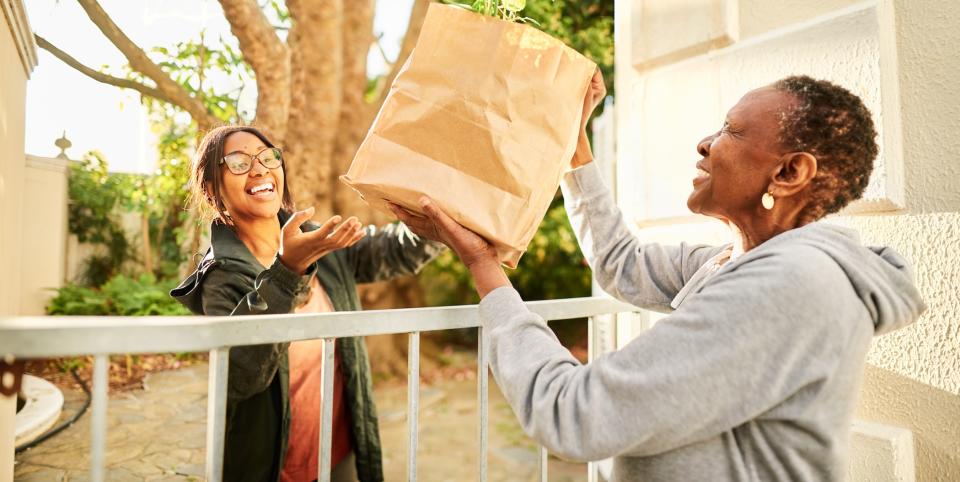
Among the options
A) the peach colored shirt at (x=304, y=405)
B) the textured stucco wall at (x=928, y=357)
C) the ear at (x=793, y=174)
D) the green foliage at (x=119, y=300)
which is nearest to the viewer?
the ear at (x=793, y=174)

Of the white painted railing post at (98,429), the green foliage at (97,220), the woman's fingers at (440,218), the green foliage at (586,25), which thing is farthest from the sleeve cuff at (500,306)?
the green foliage at (97,220)

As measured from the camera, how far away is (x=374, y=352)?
5680 millimetres

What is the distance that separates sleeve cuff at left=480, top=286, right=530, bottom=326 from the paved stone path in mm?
3269

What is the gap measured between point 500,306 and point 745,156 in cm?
49

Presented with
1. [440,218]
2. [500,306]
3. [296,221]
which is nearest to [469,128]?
[440,218]

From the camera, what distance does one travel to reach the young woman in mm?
1212

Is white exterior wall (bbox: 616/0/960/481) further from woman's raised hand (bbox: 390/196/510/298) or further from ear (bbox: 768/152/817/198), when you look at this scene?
woman's raised hand (bbox: 390/196/510/298)

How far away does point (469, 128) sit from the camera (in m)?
0.97

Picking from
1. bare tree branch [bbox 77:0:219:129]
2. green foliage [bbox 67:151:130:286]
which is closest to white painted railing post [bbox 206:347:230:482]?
bare tree branch [bbox 77:0:219:129]

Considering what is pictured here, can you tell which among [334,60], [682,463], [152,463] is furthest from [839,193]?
[152,463]

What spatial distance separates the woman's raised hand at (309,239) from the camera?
1113mm

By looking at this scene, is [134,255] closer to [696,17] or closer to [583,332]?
[583,332]

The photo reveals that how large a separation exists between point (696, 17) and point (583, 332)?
21.6 ft

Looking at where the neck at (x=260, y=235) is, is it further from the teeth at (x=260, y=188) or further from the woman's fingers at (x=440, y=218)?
the woman's fingers at (x=440, y=218)
